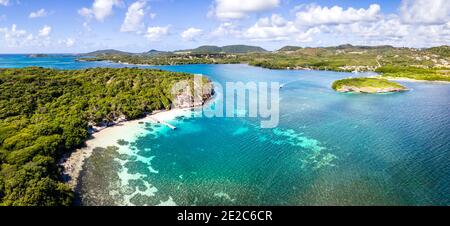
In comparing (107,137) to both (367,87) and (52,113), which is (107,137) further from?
(367,87)

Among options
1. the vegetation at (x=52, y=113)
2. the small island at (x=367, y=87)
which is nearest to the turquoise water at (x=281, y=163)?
the vegetation at (x=52, y=113)

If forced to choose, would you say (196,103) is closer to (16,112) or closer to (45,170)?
(16,112)

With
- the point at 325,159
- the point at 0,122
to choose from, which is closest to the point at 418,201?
the point at 325,159

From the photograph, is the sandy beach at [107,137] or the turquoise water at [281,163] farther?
the sandy beach at [107,137]

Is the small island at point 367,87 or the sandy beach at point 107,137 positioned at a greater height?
the small island at point 367,87

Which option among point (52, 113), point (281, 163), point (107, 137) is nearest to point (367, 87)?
point (281, 163)

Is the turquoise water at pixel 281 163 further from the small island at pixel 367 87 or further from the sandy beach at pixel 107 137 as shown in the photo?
the small island at pixel 367 87
